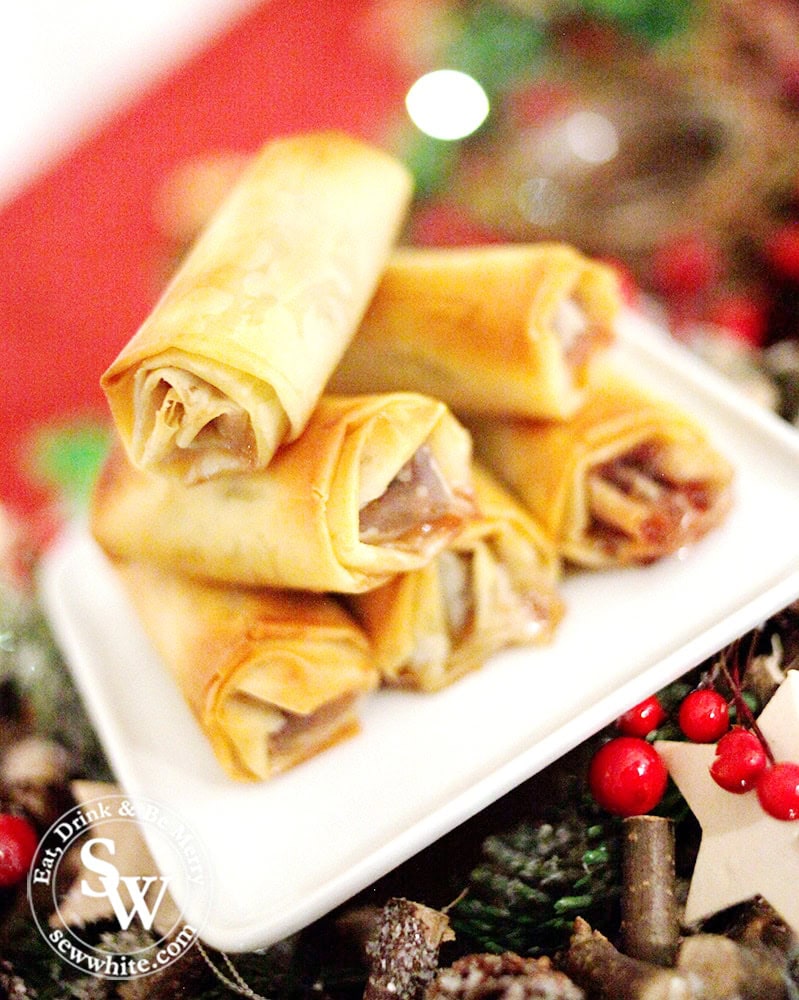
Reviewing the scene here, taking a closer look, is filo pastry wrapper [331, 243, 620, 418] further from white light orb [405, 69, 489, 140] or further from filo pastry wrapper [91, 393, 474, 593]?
white light orb [405, 69, 489, 140]

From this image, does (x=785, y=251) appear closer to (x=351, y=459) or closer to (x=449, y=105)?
(x=449, y=105)

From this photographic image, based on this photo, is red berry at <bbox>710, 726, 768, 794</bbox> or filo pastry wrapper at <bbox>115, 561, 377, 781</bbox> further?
filo pastry wrapper at <bbox>115, 561, 377, 781</bbox>

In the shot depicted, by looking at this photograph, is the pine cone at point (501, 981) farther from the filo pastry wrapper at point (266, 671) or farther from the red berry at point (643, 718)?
the filo pastry wrapper at point (266, 671)

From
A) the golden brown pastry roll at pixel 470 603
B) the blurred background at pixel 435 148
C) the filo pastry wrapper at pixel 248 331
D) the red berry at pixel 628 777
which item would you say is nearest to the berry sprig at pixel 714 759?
the red berry at pixel 628 777

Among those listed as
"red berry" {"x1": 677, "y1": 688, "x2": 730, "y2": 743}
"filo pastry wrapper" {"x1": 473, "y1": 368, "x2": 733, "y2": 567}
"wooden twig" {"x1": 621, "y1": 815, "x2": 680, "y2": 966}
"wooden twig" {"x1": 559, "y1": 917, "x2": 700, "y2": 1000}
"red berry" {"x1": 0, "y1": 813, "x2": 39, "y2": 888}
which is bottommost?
"wooden twig" {"x1": 559, "y1": 917, "x2": 700, "y2": 1000}

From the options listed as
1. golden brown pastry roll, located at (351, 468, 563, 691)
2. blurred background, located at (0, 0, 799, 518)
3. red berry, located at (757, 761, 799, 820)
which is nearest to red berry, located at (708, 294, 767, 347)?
blurred background, located at (0, 0, 799, 518)

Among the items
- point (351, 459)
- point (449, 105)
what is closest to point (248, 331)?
point (351, 459)
